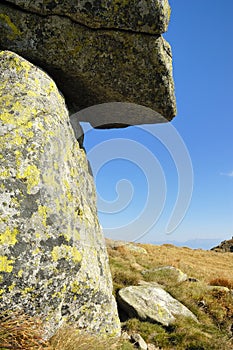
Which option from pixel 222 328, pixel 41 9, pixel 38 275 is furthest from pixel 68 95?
pixel 222 328

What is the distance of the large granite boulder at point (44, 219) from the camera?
213 inches

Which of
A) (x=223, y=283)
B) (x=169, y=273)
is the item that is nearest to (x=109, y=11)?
(x=169, y=273)

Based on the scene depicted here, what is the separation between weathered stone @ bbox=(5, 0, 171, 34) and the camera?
7.22 metres

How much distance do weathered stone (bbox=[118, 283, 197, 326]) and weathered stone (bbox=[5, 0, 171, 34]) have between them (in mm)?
7851

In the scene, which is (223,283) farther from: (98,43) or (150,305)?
(98,43)

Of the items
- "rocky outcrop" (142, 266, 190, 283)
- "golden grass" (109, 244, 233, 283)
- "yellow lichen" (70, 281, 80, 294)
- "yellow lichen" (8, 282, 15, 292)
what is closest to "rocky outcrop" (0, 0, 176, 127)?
"yellow lichen" (70, 281, 80, 294)

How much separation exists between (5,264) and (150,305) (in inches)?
227

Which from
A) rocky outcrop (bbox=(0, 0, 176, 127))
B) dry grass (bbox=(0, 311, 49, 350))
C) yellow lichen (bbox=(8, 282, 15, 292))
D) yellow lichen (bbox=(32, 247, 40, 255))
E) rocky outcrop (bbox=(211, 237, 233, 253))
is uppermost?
rocky outcrop (bbox=(0, 0, 176, 127))

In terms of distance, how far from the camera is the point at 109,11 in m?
7.30

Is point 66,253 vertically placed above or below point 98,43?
below

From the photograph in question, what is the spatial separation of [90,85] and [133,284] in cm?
745

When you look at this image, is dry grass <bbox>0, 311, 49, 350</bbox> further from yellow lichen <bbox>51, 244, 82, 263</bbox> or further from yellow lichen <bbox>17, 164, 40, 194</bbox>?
yellow lichen <bbox>17, 164, 40, 194</bbox>

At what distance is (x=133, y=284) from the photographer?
11430 mm

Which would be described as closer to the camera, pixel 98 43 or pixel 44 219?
pixel 44 219
